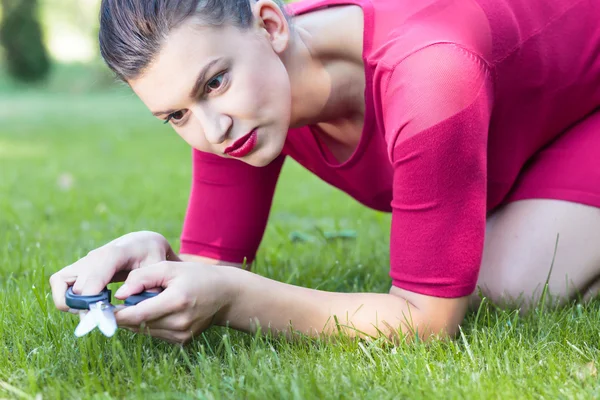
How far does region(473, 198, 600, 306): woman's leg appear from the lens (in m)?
2.05

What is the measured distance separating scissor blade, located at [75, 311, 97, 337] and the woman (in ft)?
0.23

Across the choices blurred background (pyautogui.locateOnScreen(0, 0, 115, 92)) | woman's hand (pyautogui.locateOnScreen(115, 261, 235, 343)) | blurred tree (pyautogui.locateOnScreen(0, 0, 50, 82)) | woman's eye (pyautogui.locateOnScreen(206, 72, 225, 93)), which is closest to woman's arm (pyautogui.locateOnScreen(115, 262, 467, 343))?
woman's hand (pyautogui.locateOnScreen(115, 261, 235, 343))

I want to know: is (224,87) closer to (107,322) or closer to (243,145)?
(243,145)

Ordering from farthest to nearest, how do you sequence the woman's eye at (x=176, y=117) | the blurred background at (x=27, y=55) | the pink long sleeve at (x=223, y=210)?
the blurred background at (x=27, y=55), the pink long sleeve at (x=223, y=210), the woman's eye at (x=176, y=117)

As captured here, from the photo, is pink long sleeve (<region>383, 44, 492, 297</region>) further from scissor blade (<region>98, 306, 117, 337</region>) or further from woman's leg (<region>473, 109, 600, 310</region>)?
scissor blade (<region>98, 306, 117, 337</region>)

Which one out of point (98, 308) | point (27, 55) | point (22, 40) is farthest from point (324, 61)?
point (22, 40)

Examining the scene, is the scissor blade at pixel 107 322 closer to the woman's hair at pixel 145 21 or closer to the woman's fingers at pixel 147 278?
the woman's fingers at pixel 147 278

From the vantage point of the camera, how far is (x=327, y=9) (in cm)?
193

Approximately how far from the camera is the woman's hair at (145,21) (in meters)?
1.62

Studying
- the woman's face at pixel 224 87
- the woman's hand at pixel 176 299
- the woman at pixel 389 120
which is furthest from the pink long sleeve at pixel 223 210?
the woman's hand at pixel 176 299

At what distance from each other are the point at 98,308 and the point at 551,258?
4.11 ft

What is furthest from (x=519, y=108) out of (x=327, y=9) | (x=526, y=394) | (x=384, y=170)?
(x=526, y=394)

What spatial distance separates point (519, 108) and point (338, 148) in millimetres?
513

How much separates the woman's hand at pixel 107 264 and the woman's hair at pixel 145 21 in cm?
38
